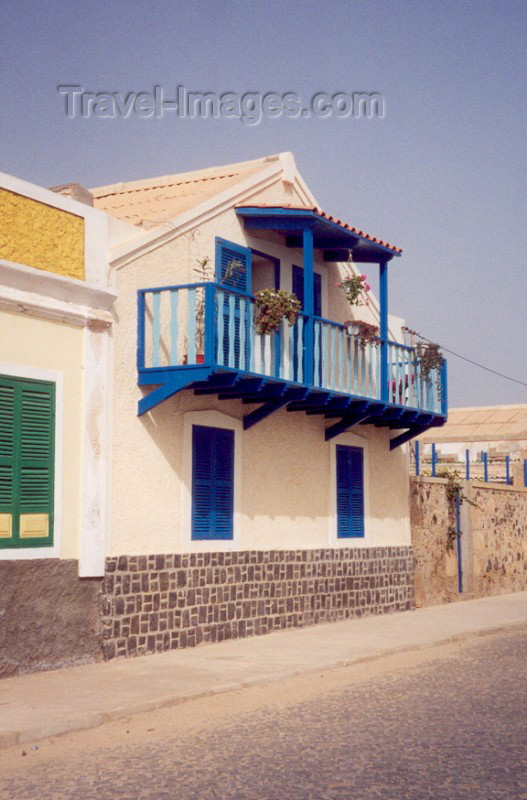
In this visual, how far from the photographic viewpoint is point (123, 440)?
12617mm

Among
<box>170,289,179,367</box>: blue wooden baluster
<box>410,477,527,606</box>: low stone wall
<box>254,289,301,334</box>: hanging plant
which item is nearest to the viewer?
<box>170,289,179,367</box>: blue wooden baluster

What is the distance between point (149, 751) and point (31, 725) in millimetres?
1204

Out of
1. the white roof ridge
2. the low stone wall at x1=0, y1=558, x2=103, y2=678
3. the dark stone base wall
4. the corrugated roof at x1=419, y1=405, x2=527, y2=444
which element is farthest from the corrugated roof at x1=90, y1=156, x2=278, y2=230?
the corrugated roof at x1=419, y1=405, x2=527, y2=444

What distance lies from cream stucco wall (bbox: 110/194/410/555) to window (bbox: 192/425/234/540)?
219 millimetres

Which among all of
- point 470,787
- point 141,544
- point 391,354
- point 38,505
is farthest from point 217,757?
point 391,354

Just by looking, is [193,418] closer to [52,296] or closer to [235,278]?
[235,278]

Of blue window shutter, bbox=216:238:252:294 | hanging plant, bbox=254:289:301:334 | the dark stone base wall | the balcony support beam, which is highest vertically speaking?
→ blue window shutter, bbox=216:238:252:294

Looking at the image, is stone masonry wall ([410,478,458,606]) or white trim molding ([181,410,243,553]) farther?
stone masonry wall ([410,478,458,606])

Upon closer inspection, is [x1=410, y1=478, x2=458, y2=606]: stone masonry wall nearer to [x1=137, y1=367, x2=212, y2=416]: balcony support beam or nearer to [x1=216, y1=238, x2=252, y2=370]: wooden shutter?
[x1=216, y1=238, x2=252, y2=370]: wooden shutter

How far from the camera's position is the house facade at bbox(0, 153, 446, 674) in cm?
1135

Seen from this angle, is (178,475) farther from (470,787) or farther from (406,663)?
(470,787)

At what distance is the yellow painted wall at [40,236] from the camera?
11086mm

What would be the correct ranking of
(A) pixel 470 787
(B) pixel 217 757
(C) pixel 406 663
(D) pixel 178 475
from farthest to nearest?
(D) pixel 178 475, (C) pixel 406 663, (B) pixel 217 757, (A) pixel 470 787

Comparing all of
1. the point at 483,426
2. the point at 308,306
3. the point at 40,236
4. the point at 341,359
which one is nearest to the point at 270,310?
the point at 308,306
